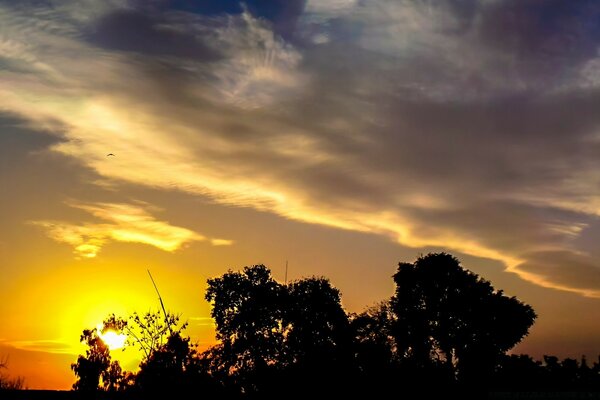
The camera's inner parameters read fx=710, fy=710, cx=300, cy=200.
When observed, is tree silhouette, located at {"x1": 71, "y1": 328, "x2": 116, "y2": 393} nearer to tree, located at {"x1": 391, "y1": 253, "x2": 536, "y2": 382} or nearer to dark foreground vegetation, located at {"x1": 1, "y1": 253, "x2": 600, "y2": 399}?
dark foreground vegetation, located at {"x1": 1, "y1": 253, "x2": 600, "y2": 399}

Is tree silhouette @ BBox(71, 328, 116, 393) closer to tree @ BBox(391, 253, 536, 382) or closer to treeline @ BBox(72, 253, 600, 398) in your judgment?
treeline @ BBox(72, 253, 600, 398)

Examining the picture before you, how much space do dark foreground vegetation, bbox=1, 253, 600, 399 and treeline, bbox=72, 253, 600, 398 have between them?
0.14 metres

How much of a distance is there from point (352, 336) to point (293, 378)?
16.4 meters

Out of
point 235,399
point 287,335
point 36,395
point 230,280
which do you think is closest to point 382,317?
point 287,335

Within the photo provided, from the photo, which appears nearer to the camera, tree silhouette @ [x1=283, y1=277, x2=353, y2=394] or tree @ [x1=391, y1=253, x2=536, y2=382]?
tree silhouette @ [x1=283, y1=277, x2=353, y2=394]

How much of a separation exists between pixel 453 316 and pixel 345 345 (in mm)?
16711

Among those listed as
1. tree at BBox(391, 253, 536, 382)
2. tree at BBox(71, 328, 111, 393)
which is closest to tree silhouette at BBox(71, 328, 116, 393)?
tree at BBox(71, 328, 111, 393)

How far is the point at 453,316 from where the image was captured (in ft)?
333

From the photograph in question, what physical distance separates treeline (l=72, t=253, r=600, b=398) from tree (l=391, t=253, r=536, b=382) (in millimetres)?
145

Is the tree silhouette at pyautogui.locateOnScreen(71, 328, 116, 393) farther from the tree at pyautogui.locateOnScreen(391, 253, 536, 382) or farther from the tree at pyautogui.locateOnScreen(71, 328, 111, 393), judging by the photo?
the tree at pyautogui.locateOnScreen(391, 253, 536, 382)

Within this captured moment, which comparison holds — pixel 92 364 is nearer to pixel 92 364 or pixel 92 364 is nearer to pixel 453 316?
pixel 92 364

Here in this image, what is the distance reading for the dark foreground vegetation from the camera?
8275 cm

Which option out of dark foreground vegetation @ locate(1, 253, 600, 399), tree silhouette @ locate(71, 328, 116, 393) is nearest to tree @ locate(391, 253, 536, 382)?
dark foreground vegetation @ locate(1, 253, 600, 399)

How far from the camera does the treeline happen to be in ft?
273
